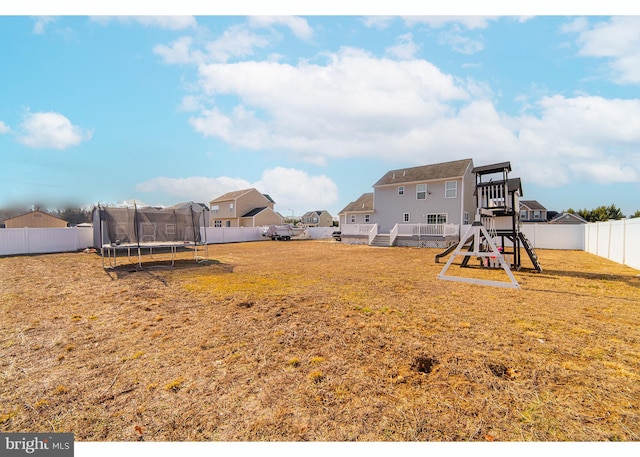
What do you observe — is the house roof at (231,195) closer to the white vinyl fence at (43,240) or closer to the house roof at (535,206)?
the white vinyl fence at (43,240)

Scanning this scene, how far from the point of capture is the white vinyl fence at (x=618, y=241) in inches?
390

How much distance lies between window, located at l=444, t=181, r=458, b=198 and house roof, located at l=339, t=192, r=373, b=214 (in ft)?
25.5

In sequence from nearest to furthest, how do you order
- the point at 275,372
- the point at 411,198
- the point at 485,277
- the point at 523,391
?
the point at 523,391 < the point at 275,372 < the point at 485,277 < the point at 411,198

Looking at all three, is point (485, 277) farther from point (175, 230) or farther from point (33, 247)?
point (33, 247)

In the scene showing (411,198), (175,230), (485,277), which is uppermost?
(411,198)

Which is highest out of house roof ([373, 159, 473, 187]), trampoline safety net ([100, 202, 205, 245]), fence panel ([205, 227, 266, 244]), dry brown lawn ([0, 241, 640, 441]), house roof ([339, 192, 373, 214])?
house roof ([373, 159, 473, 187])

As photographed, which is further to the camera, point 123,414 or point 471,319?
point 471,319

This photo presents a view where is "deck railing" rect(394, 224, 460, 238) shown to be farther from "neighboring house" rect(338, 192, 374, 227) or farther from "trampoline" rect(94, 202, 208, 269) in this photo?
"trampoline" rect(94, 202, 208, 269)

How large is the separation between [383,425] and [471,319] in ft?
10.1

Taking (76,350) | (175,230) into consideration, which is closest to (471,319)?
(76,350)

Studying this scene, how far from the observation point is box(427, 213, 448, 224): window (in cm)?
2325

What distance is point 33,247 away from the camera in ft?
→ 54.4

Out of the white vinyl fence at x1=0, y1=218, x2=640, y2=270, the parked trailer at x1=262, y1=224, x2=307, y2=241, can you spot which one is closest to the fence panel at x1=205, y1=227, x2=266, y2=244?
the parked trailer at x1=262, y1=224, x2=307, y2=241

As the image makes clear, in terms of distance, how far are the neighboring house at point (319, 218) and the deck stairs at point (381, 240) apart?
1738 inches
